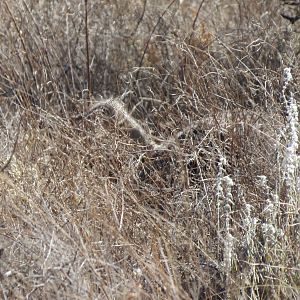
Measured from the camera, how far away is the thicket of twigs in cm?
348

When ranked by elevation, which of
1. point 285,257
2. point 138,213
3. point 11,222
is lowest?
point 285,257

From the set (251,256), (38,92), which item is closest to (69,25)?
(38,92)

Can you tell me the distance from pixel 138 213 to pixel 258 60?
195 cm

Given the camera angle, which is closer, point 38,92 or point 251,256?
point 251,256

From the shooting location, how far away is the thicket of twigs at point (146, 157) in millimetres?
3482

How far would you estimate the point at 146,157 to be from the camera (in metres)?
4.50

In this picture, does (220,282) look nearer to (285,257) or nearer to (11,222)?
(285,257)

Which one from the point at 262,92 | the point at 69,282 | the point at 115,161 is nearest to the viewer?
the point at 69,282

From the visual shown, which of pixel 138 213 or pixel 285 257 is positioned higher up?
pixel 138 213

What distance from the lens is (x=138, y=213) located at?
3912 millimetres

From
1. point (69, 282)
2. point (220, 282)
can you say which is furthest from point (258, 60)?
point (69, 282)

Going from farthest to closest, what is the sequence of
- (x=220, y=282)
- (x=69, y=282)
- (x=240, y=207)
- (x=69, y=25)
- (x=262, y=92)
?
1. (x=69, y=25)
2. (x=262, y=92)
3. (x=240, y=207)
4. (x=220, y=282)
5. (x=69, y=282)

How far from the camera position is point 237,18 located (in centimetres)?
655

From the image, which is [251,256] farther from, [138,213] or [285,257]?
[138,213]
